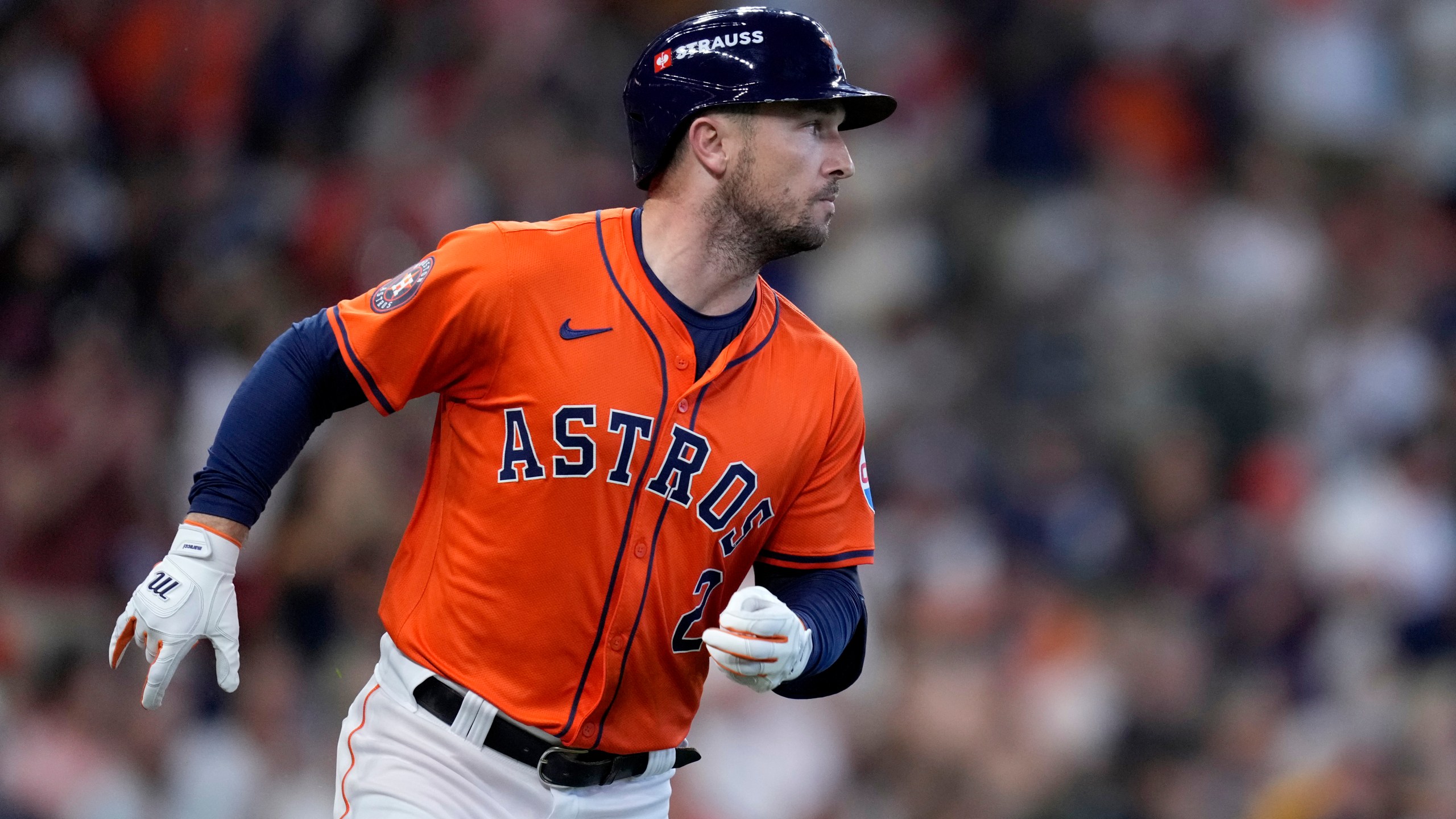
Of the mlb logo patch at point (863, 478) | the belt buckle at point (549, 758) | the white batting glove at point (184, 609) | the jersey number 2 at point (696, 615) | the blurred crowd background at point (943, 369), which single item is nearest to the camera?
the white batting glove at point (184, 609)

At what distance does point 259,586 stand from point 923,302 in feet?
12.7

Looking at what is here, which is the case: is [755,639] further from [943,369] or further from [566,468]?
[943,369]

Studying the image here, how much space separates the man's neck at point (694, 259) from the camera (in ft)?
10.8

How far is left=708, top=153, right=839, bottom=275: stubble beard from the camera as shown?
3.22m

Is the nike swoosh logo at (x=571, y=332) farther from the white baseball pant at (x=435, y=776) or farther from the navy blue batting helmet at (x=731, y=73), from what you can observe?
the white baseball pant at (x=435, y=776)

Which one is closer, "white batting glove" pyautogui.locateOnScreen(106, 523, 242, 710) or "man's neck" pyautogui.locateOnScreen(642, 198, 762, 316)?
"white batting glove" pyautogui.locateOnScreen(106, 523, 242, 710)

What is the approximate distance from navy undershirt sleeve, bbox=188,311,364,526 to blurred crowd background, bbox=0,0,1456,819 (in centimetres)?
331

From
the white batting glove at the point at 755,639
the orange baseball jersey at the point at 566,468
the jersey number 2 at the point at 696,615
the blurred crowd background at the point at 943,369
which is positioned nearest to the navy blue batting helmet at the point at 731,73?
the orange baseball jersey at the point at 566,468

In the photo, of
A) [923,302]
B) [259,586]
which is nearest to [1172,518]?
[923,302]

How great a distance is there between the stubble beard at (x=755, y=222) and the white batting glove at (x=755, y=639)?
0.72 m

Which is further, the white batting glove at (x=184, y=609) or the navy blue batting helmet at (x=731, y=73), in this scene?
the navy blue batting helmet at (x=731, y=73)

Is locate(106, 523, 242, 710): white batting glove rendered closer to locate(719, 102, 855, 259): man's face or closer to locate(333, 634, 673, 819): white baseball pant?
locate(333, 634, 673, 819): white baseball pant

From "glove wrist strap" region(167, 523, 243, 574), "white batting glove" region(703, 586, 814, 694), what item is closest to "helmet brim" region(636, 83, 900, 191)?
"white batting glove" region(703, 586, 814, 694)

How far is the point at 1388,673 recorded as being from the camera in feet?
23.5
